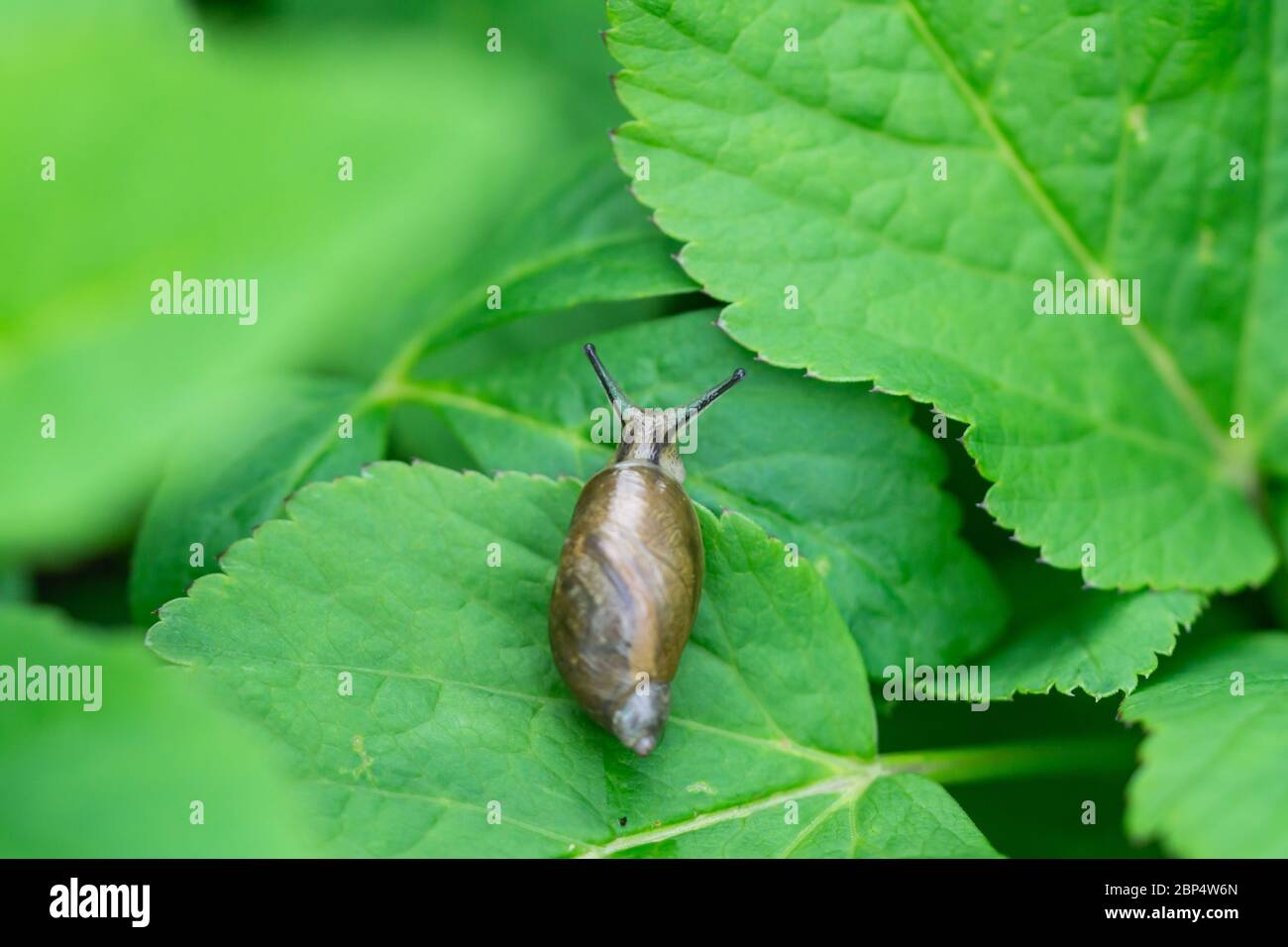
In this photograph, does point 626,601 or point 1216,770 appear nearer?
point 1216,770

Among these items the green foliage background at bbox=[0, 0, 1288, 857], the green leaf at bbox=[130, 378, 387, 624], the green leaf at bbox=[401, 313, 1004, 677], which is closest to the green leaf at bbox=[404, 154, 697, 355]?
the green foliage background at bbox=[0, 0, 1288, 857]

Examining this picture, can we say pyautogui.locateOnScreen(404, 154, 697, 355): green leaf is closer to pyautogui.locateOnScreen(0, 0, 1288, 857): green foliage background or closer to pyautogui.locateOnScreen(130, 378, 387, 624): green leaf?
pyautogui.locateOnScreen(0, 0, 1288, 857): green foliage background

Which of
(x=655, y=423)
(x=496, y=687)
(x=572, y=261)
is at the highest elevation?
(x=572, y=261)

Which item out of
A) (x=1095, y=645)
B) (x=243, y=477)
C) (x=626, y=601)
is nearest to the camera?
(x=626, y=601)

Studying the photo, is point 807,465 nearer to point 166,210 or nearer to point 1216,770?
point 1216,770

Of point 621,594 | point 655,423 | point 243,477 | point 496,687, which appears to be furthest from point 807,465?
point 243,477

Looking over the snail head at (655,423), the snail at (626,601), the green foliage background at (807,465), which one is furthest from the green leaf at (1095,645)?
the snail head at (655,423)
